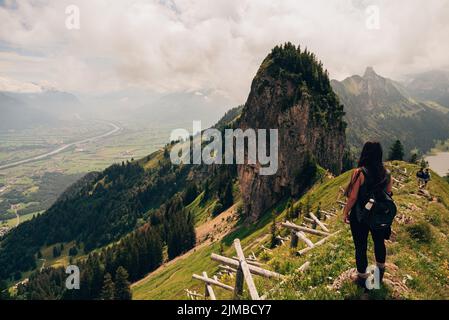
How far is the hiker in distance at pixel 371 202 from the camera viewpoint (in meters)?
11.8

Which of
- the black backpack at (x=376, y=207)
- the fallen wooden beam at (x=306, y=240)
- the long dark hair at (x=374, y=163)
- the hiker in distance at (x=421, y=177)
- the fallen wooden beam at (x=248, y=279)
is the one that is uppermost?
the long dark hair at (x=374, y=163)

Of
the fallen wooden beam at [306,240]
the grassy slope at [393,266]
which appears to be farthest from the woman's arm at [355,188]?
the fallen wooden beam at [306,240]

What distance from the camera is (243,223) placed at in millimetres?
103250

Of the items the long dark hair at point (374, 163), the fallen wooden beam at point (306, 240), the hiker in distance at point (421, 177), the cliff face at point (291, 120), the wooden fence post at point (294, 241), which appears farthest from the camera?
the cliff face at point (291, 120)

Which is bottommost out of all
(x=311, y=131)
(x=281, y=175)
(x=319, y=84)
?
(x=281, y=175)

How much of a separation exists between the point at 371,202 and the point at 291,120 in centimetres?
8767

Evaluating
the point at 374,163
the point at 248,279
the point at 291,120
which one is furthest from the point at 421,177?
the point at 291,120

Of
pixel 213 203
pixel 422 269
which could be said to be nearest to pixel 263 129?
pixel 213 203

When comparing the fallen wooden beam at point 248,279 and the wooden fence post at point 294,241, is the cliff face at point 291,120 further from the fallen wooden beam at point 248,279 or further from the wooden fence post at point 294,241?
the fallen wooden beam at point 248,279

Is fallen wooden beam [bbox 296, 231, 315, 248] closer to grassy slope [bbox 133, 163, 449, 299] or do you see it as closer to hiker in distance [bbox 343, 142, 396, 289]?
grassy slope [bbox 133, 163, 449, 299]

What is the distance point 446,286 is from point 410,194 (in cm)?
2072

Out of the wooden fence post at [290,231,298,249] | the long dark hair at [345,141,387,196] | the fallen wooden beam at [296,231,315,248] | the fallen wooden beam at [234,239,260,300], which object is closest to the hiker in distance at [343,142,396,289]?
the long dark hair at [345,141,387,196]

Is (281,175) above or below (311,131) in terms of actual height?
below
